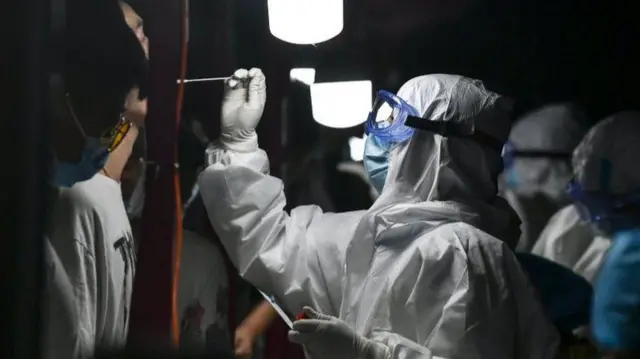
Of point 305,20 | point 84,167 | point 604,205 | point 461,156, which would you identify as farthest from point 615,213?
point 84,167

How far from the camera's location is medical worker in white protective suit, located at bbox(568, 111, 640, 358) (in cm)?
119

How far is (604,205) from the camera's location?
1239 millimetres

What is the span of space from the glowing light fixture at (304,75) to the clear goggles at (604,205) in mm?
475

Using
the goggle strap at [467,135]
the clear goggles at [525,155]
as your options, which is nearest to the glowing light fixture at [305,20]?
the goggle strap at [467,135]

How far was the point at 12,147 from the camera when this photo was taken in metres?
1.40

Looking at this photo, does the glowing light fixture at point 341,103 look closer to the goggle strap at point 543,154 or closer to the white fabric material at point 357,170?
the white fabric material at point 357,170

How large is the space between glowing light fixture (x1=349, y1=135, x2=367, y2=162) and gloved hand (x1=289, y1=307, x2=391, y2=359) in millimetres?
293

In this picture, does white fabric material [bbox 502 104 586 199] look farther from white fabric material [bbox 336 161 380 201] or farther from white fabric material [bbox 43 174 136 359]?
white fabric material [bbox 43 174 136 359]

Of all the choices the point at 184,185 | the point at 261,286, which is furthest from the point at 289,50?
the point at 261,286

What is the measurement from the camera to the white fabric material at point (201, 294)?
141 centimetres

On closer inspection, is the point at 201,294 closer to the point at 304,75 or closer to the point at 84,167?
the point at 84,167

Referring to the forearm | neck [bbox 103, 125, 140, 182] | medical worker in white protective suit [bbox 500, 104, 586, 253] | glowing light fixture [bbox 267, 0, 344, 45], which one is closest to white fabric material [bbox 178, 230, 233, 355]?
the forearm

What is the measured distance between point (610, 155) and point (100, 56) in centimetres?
94

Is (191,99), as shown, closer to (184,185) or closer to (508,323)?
(184,185)
